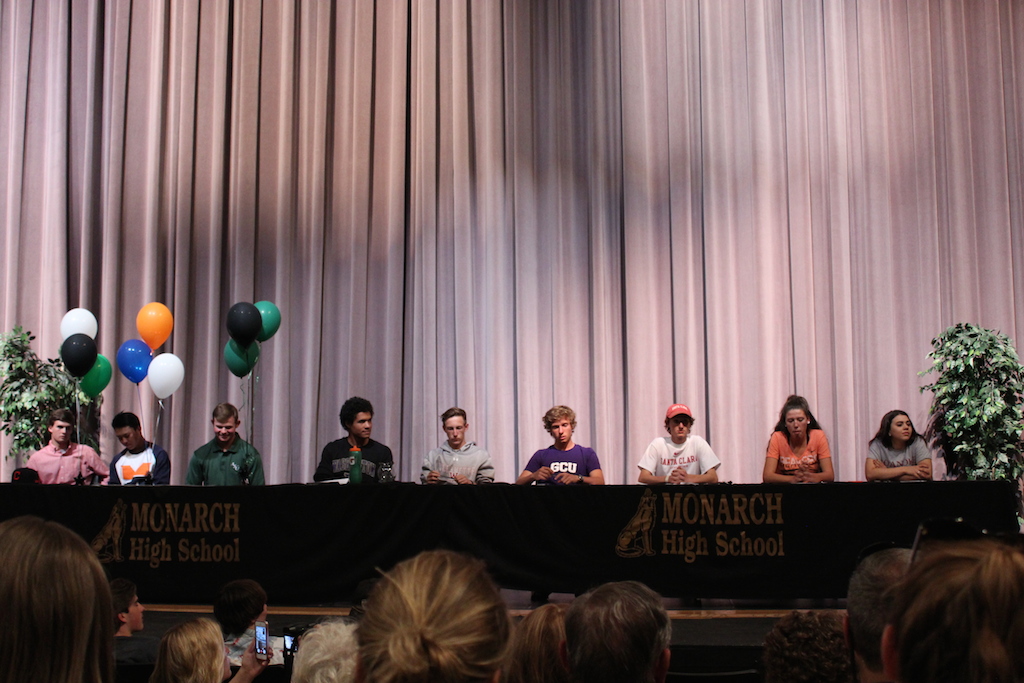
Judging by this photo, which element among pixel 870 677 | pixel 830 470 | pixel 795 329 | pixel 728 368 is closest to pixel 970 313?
pixel 795 329

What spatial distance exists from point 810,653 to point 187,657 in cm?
155

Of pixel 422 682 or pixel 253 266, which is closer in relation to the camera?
pixel 422 682

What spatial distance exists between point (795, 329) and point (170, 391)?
5641mm

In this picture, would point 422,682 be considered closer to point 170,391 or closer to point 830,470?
point 830,470

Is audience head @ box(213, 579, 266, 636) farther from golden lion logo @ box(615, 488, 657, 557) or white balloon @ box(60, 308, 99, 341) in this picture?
white balloon @ box(60, 308, 99, 341)

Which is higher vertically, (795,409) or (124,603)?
(795,409)

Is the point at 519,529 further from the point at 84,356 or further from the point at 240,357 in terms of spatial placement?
the point at 84,356

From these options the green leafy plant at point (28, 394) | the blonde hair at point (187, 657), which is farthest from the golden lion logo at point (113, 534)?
the blonde hair at point (187, 657)

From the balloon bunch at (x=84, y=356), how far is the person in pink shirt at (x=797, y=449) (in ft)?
16.7

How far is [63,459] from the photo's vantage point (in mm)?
7586

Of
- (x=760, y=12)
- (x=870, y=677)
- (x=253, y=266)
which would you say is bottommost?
(x=870, y=677)

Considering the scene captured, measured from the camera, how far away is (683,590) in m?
5.72

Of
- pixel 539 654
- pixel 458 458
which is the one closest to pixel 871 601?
pixel 539 654

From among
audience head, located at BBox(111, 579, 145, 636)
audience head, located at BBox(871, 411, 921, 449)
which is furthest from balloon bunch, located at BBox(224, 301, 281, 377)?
audience head, located at BBox(871, 411, 921, 449)
